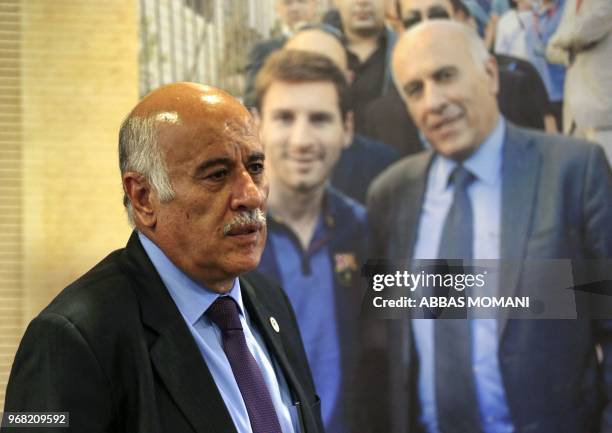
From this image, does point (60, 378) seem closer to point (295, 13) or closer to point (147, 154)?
point (147, 154)

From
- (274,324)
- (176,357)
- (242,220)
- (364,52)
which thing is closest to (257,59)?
(364,52)

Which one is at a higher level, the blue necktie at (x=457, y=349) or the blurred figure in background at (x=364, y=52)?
the blurred figure in background at (x=364, y=52)

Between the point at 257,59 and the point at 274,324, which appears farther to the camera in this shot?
the point at 257,59

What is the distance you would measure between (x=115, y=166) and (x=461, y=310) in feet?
4.77

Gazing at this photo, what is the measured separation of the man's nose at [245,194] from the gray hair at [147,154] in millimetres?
93

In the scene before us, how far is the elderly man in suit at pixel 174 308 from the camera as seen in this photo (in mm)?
1027

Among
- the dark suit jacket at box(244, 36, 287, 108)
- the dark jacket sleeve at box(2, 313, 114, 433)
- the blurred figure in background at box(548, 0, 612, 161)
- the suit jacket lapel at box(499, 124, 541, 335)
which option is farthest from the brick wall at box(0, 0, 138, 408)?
the dark jacket sleeve at box(2, 313, 114, 433)

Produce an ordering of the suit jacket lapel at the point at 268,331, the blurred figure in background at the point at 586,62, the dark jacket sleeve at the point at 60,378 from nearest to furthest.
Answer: the dark jacket sleeve at the point at 60,378 < the suit jacket lapel at the point at 268,331 < the blurred figure in background at the point at 586,62

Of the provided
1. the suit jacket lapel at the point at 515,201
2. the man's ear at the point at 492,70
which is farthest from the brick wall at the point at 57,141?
the suit jacket lapel at the point at 515,201

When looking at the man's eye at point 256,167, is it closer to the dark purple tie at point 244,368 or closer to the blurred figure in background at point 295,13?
the dark purple tie at point 244,368

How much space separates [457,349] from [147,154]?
2138 mm

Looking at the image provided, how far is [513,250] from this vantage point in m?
3.04

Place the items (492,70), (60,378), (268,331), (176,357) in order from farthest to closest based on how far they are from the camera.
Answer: (492,70) → (268,331) → (176,357) → (60,378)

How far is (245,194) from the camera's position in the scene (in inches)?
45.2
